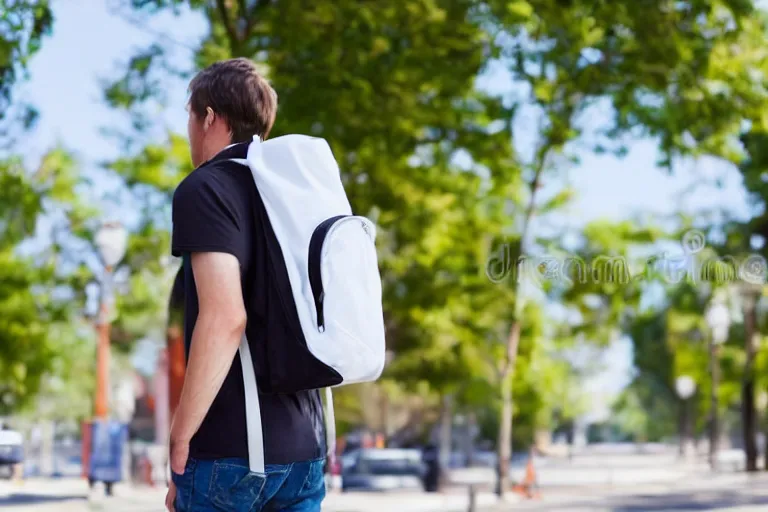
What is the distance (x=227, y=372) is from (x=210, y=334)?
9 cm

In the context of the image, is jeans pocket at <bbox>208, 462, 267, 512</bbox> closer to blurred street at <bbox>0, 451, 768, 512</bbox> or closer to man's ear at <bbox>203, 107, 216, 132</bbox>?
man's ear at <bbox>203, 107, 216, 132</bbox>

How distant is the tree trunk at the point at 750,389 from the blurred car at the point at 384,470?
35.0 feet

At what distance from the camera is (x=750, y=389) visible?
104ft

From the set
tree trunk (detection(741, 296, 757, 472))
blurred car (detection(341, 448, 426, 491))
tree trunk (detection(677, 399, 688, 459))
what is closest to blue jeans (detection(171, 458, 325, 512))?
blurred car (detection(341, 448, 426, 491))

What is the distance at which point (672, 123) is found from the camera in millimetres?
12102

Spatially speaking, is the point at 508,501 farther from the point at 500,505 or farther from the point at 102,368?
the point at 102,368

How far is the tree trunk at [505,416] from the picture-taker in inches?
813

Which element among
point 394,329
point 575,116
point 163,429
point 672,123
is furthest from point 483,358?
point 163,429

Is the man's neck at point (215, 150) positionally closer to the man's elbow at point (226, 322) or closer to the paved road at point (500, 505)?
the man's elbow at point (226, 322)

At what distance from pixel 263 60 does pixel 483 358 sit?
1553 cm

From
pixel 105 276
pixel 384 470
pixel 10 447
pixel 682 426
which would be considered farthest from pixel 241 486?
pixel 682 426

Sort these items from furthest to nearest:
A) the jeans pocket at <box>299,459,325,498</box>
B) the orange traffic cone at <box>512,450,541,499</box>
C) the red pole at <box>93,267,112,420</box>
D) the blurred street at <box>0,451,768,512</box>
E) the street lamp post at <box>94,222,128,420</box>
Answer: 1. the orange traffic cone at <box>512,450,541,499</box>
2. the blurred street at <box>0,451,768,512</box>
3. the red pole at <box>93,267,112,420</box>
4. the street lamp post at <box>94,222,128,420</box>
5. the jeans pocket at <box>299,459,325,498</box>

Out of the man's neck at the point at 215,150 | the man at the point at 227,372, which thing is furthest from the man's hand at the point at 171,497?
the man's neck at the point at 215,150

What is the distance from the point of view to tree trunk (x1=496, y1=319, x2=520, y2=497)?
20656mm
